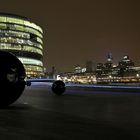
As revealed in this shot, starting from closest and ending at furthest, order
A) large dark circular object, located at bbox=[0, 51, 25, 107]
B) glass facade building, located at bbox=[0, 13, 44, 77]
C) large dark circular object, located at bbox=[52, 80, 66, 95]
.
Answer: large dark circular object, located at bbox=[0, 51, 25, 107] → large dark circular object, located at bbox=[52, 80, 66, 95] → glass facade building, located at bbox=[0, 13, 44, 77]

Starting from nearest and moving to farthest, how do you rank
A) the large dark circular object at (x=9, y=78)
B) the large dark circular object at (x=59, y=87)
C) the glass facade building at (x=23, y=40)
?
the large dark circular object at (x=9, y=78), the large dark circular object at (x=59, y=87), the glass facade building at (x=23, y=40)

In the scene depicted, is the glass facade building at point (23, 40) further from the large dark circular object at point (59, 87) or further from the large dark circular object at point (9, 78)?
the large dark circular object at point (9, 78)

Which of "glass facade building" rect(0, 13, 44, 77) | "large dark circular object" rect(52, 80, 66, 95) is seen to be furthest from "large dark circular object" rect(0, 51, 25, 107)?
"glass facade building" rect(0, 13, 44, 77)

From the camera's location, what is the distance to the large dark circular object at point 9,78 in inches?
656

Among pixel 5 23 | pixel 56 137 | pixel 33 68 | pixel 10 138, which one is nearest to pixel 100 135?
pixel 56 137

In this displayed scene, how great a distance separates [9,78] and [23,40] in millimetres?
148943

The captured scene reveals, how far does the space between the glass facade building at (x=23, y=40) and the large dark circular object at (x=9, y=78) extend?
459ft

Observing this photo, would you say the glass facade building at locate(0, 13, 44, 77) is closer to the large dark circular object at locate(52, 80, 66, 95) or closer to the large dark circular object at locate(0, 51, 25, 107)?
the large dark circular object at locate(52, 80, 66, 95)

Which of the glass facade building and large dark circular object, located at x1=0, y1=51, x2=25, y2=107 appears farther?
the glass facade building

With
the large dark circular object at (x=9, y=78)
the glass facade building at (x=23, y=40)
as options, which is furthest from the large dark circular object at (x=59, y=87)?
the glass facade building at (x=23, y=40)

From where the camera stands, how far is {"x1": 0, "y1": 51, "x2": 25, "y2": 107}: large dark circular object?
16.7 metres

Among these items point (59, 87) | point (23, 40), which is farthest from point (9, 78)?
point (23, 40)

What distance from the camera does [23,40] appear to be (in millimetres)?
164250

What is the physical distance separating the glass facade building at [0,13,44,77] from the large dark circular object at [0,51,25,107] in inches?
5512
